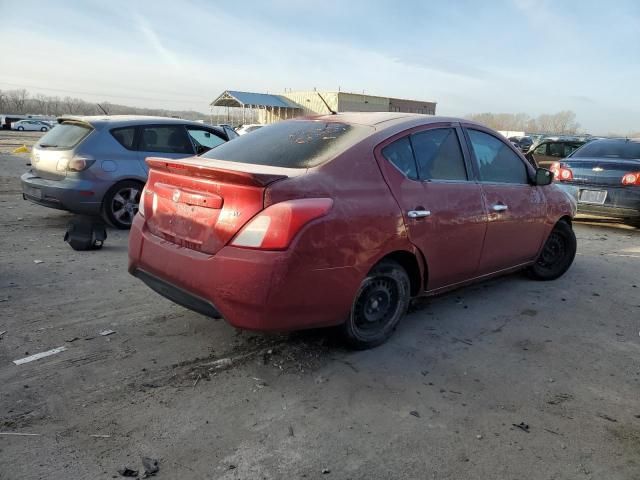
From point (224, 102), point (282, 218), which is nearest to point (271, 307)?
point (282, 218)

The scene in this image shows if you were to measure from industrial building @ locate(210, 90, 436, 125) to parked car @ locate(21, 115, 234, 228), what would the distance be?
4220 cm

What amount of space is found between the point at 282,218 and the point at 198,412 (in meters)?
1.14

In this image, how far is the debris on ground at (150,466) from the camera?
2.15m

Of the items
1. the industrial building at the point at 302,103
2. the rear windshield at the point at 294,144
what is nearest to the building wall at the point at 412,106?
the industrial building at the point at 302,103

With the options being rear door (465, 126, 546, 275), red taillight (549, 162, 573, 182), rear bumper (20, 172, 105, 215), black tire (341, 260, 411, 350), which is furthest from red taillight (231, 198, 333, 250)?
red taillight (549, 162, 573, 182)

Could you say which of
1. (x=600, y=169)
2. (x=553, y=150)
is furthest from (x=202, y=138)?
(x=553, y=150)

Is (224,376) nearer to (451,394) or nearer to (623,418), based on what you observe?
(451,394)

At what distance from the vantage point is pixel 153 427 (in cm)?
247

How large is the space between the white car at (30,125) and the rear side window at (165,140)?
52.2m

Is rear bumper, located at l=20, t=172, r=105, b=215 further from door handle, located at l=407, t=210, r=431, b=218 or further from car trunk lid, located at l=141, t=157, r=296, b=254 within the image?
door handle, located at l=407, t=210, r=431, b=218

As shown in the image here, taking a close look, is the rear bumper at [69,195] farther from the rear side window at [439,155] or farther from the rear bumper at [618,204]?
the rear bumper at [618,204]

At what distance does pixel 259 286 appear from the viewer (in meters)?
2.67

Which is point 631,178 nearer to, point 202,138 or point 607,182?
point 607,182

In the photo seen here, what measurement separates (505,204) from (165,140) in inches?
198
